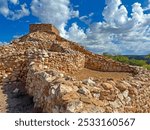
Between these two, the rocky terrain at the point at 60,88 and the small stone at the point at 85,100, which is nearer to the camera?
the small stone at the point at 85,100

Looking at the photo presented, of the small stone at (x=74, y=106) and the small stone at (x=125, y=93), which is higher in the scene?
the small stone at (x=125, y=93)

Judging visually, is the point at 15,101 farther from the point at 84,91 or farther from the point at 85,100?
the point at 85,100

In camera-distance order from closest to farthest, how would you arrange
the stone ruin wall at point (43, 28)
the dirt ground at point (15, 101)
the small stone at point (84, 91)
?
the small stone at point (84, 91) → the dirt ground at point (15, 101) → the stone ruin wall at point (43, 28)

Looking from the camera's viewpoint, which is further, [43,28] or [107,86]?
[43,28]

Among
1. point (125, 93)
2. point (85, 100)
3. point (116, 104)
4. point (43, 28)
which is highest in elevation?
point (43, 28)

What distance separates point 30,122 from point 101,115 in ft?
4.43

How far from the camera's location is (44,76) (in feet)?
29.9

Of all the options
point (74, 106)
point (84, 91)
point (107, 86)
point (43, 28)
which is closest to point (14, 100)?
point (107, 86)

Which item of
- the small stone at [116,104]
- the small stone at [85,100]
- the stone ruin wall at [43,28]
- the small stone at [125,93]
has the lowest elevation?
the small stone at [116,104]

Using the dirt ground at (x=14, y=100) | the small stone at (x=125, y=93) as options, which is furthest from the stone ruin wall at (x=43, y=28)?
the small stone at (x=125, y=93)

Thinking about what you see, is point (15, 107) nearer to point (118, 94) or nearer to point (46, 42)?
point (118, 94)

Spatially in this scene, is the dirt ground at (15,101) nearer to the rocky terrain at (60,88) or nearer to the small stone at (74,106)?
the rocky terrain at (60,88)

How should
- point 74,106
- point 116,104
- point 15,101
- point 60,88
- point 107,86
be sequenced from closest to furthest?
1. point 74,106
2. point 60,88
3. point 116,104
4. point 107,86
5. point 15,101

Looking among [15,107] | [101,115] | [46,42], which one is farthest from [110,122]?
[46,42]
